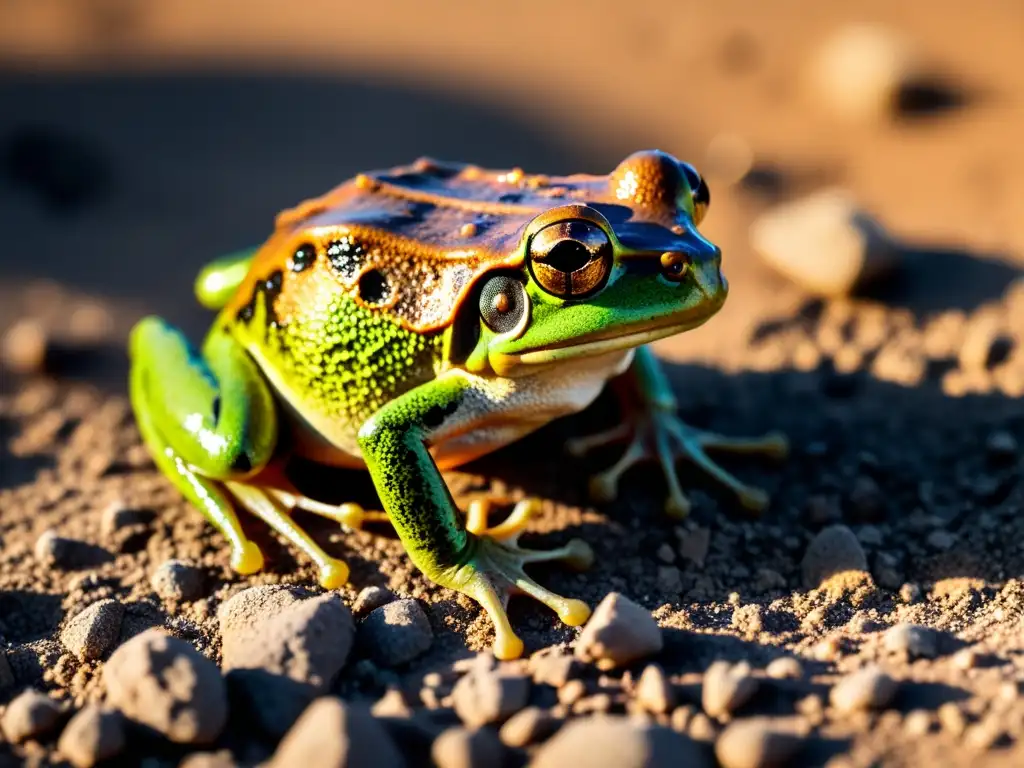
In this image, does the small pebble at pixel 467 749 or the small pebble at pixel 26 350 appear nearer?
the small pebble at pixel 467 749

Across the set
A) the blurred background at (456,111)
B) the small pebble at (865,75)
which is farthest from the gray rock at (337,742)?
the small pebble at (865,75)

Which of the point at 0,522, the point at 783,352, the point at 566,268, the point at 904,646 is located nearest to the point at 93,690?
the point at 0,522

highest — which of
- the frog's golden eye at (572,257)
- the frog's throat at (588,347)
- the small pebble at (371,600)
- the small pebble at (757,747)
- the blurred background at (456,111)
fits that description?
the blurred background at (456,111)

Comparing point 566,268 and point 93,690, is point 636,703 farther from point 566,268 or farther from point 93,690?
point 93,690

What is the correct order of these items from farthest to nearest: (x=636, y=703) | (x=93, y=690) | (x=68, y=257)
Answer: (x=68, y=257)
(x=93, y=690)
(x=636, y=703)

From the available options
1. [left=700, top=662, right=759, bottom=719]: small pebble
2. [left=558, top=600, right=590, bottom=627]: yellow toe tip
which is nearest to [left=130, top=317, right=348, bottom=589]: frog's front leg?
[left=558, top=600, right=590, bottom=627]: yellow toe tip

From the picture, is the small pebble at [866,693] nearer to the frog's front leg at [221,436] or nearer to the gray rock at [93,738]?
the frog's front leg at [221,436]
